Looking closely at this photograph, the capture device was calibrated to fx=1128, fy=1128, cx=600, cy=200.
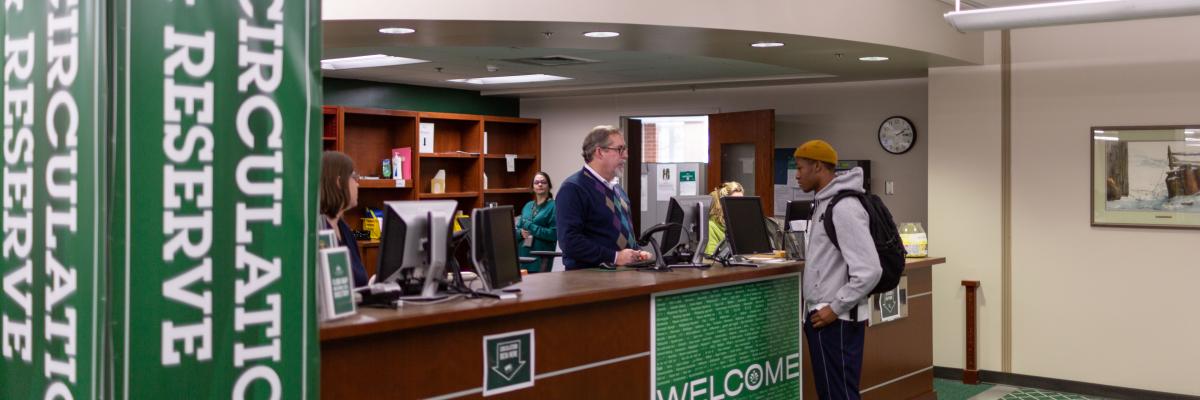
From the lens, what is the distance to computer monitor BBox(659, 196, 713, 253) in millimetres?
5242

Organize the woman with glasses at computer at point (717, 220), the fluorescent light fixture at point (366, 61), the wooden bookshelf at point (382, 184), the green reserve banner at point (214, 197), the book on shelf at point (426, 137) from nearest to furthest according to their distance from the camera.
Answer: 1. the green reserve banner at point (214, 197)
2. the woman with glasses at computer at point (717, 220)
3. the fluorescent light fixture at point (366, 61)
4. the wooden bookshelf at point (382, 184)
5. the book on shelf at point (426, 137)

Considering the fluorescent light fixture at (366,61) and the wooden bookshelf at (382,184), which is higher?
the fluorescent light fixture at (366,61)

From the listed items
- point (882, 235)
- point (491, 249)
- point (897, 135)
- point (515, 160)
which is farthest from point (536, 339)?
point (515, 160)

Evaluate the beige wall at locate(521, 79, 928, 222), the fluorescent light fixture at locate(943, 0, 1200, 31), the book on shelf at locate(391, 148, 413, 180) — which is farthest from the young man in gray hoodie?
the book on shelf at locate(391, 148, 413, 180)

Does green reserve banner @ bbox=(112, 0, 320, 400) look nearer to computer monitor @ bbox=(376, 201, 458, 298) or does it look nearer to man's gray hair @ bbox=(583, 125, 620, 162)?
computer monitor @ bbox=(376, 201, 458, 298)

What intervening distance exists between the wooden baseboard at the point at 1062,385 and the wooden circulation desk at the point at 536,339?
251cm

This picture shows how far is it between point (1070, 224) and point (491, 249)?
471 cm

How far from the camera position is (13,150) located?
2.59m

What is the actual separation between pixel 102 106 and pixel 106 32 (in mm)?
159

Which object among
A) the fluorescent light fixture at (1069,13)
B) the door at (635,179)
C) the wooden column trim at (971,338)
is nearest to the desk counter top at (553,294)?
the fluorescent light fixture at (1069,13)

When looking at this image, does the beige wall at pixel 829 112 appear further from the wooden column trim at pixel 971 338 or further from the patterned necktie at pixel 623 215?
the patterned necktie at pixel 623 215

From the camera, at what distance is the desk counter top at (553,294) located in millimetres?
3193

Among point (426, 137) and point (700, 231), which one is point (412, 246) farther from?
point (426, 137)

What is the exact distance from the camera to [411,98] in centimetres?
1068
